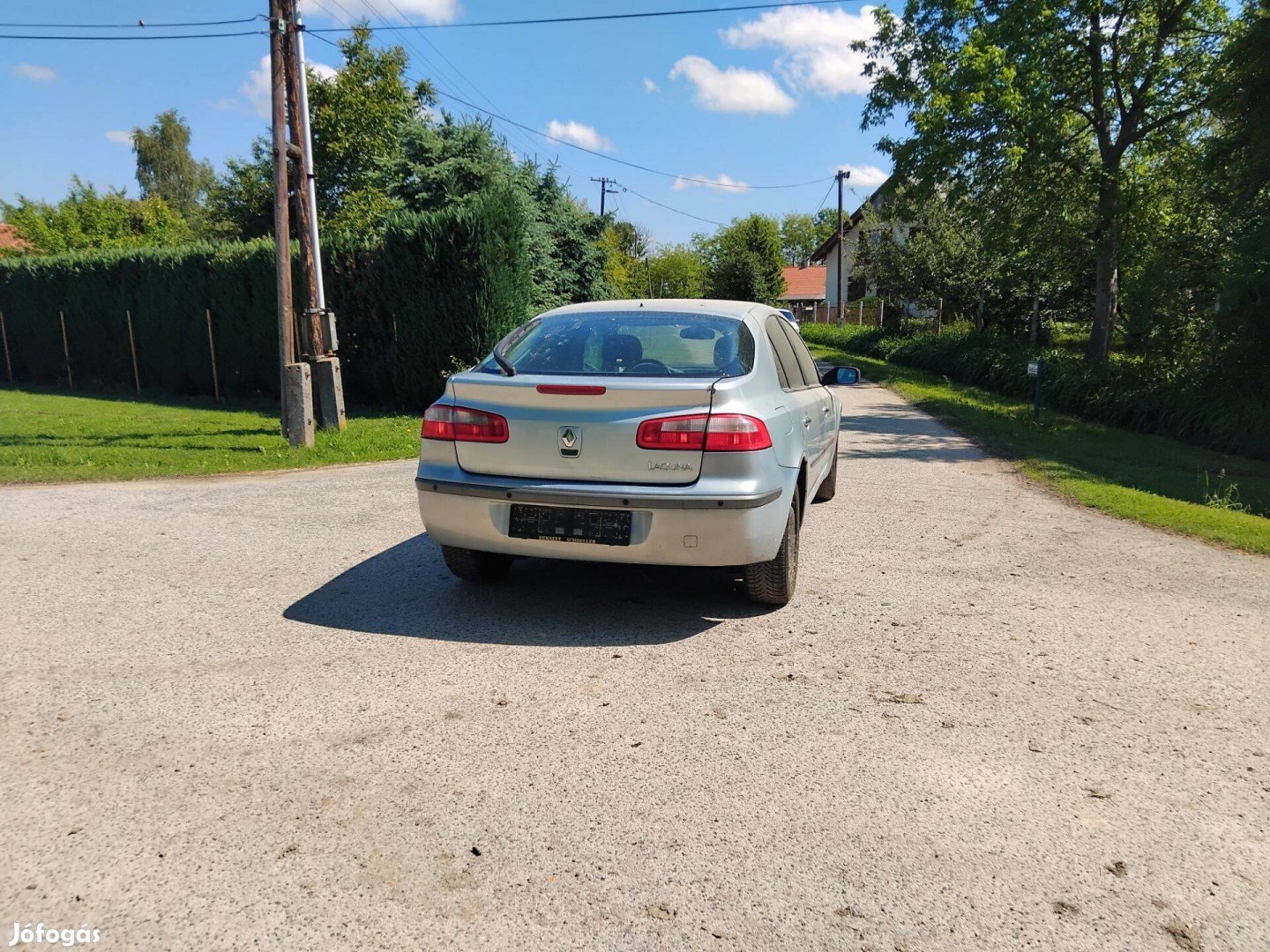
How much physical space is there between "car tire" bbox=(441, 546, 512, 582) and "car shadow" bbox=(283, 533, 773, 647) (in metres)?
0.08

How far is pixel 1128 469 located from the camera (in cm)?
1030

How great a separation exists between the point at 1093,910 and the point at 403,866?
6.29ft

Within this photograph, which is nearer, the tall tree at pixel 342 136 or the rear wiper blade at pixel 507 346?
the rear wiper blade at pixel 507 346

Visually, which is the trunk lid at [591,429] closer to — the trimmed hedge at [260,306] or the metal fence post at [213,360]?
the trimmed hedge at [260,306]

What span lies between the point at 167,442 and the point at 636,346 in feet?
31.6

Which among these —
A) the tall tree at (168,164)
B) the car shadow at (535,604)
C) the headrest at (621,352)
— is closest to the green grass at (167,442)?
the car shadow at (535,604)

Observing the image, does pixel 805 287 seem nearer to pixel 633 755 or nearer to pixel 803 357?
pixel 803 357

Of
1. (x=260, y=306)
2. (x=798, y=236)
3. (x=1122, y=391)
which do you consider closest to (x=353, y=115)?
(x=260, y=306)

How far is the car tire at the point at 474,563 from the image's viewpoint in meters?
5.11

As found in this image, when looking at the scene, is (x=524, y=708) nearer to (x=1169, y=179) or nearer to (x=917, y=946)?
(x=917, y=946)

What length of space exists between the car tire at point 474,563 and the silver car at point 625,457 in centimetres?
1

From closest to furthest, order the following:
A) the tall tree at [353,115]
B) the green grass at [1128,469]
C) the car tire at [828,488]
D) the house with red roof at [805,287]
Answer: the green grass at [1128,469], the car tire at [828,488], the tall tree at [353,115], the house with red roof at [805,287]

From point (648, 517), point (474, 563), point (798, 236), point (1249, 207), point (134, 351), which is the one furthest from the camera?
point (798, 236)

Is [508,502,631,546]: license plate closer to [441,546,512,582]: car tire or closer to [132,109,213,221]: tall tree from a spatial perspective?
[441,546,512,582]: car tire
